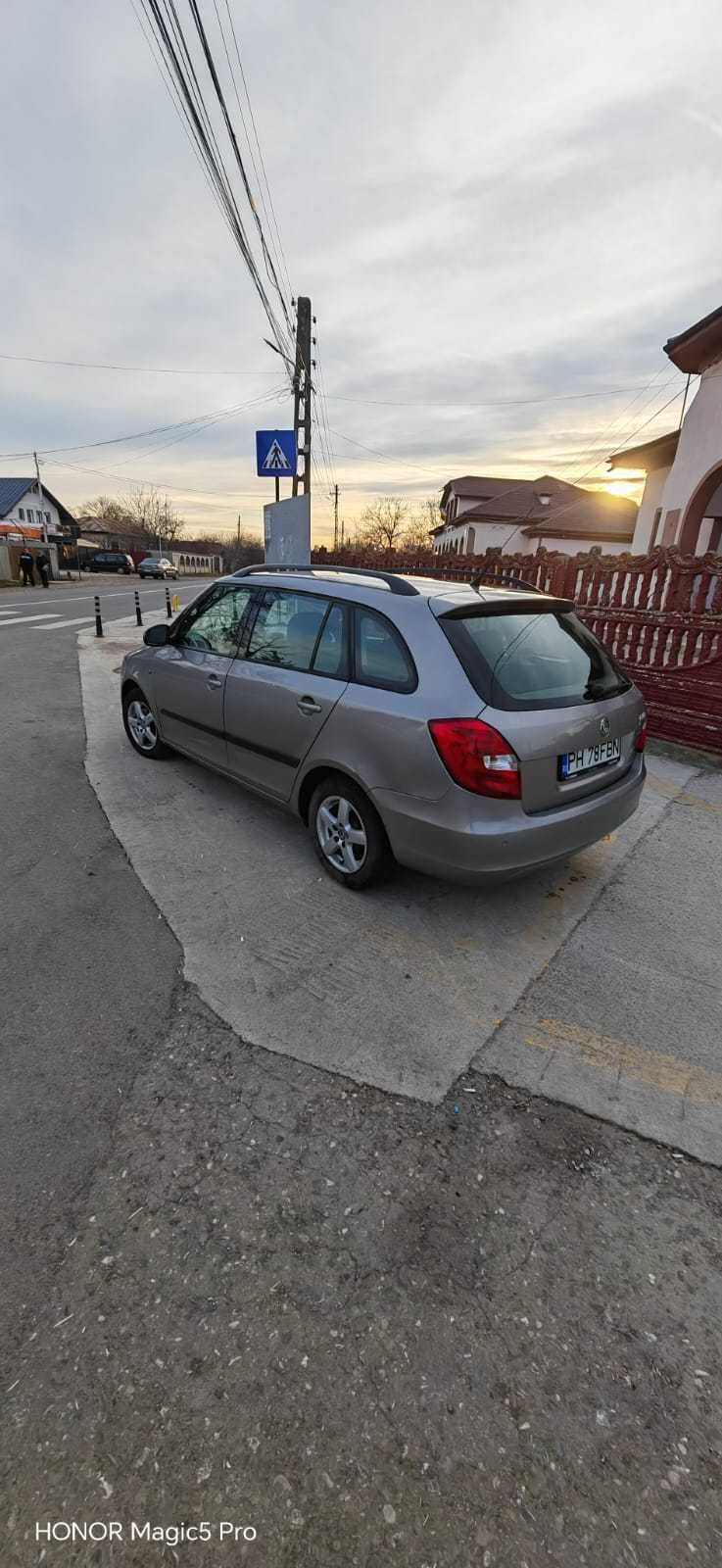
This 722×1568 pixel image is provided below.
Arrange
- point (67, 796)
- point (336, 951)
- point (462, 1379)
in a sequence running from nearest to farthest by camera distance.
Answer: point (462, 1379) < point (336, 951) < point (67, 796)

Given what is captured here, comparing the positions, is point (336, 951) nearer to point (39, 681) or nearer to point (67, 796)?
point (67, 796)

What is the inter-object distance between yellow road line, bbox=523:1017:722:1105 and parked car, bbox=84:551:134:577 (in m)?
49.2

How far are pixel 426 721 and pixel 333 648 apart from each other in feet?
2.82

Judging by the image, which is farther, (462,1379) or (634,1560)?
(462,1379)

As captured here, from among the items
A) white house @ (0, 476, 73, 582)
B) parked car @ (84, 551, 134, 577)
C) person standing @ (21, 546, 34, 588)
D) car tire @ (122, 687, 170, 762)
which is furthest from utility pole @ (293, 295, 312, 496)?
parked car @ (84, 551, 134, 577)

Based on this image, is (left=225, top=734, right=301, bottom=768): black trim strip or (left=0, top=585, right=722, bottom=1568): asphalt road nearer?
(left=0, top=585, right=722, bottom=1568): asphalt road

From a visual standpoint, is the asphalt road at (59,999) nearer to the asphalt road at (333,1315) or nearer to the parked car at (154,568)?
the asphalt road at (333,1315)

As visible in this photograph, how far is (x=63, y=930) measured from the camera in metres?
3.09

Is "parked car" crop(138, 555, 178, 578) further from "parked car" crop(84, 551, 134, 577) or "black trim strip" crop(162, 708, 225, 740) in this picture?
"black trim strip" crop(162, 708, 225, 740)

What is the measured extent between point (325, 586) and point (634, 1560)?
3559 mm

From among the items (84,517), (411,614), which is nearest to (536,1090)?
(411,614)

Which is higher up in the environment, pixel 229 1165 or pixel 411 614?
pixel 411 614

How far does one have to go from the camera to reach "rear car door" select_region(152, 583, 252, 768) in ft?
13.8

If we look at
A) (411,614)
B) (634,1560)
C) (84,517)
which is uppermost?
(84,517)
